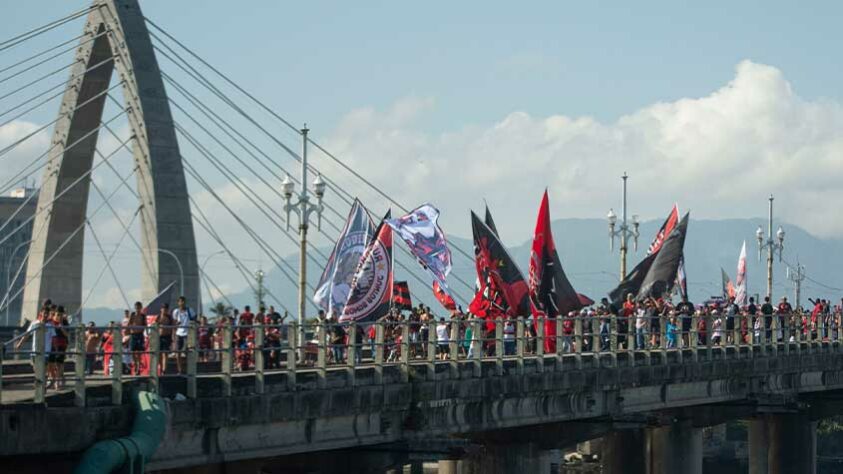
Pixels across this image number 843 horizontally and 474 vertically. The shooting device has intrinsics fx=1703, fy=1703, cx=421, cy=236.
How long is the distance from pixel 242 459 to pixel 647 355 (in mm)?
18114

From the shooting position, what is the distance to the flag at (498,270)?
40.0 m

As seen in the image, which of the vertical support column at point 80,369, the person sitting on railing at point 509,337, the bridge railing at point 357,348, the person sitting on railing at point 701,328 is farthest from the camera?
the person sitting on railing at point 701,328

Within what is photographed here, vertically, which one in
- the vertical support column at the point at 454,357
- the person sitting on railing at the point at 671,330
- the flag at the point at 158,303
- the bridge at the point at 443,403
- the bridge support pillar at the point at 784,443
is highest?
the flag at the point at 158,303

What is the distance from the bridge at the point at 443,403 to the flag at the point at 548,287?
3.08ft

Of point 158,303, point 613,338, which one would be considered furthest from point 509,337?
point 158,303

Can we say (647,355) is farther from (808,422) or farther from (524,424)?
(808,422)

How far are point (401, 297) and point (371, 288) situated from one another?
5.89 metres

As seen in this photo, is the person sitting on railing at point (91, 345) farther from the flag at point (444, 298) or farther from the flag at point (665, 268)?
the flag at point (665, 268)

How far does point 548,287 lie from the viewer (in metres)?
42.9

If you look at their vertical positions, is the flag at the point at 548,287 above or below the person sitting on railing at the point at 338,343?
above

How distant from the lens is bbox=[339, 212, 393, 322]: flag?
37.7m

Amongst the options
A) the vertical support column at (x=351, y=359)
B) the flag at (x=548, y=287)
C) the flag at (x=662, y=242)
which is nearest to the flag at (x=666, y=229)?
the flag at (x=662, y=242)

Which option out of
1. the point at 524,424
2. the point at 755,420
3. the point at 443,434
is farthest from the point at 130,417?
the point at 755,420

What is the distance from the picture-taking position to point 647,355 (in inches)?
1759
